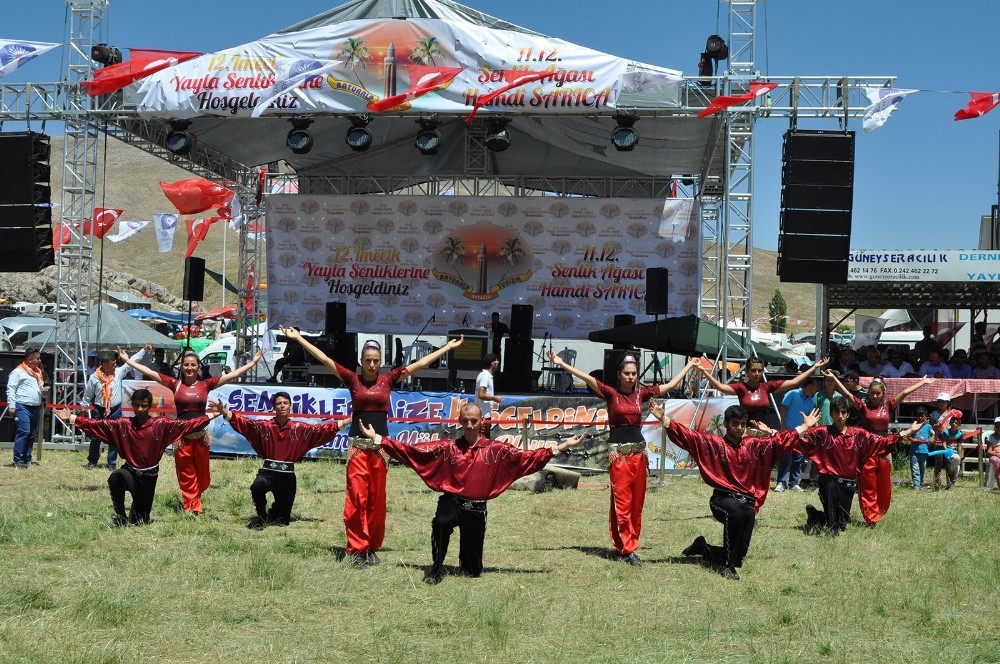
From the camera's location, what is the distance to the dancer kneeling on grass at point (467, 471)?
7.88 m

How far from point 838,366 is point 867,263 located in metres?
1.96

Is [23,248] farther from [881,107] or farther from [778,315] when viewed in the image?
[778,315]

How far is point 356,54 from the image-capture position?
16625mm

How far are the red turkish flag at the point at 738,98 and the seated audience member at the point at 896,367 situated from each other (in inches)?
187

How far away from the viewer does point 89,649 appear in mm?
5672

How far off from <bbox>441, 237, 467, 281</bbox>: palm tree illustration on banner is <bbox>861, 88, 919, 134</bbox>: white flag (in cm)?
827

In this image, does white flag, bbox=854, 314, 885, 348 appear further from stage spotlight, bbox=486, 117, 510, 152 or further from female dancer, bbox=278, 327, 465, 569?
female dancer, bbox=278, 327, 465, 569

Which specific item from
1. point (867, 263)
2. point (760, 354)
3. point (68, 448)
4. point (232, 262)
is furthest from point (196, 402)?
point (232, 262)

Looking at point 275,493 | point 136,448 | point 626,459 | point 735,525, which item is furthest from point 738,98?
point 136,448

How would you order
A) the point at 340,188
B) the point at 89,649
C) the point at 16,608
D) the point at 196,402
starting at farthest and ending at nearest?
1. the point at 340,188
2. the point at 196,402
3. the point at 16,608
4. the point at 89,649

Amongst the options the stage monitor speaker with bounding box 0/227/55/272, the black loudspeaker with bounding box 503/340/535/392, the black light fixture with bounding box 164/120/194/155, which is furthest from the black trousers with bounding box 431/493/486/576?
the black light fixture with bounding box 164/120/194/155

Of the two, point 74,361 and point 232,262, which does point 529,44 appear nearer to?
point 74,361

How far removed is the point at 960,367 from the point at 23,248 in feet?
46.2

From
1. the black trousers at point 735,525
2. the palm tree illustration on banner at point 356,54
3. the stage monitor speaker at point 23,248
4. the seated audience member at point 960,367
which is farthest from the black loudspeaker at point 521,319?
the black trousers at point 735,525
